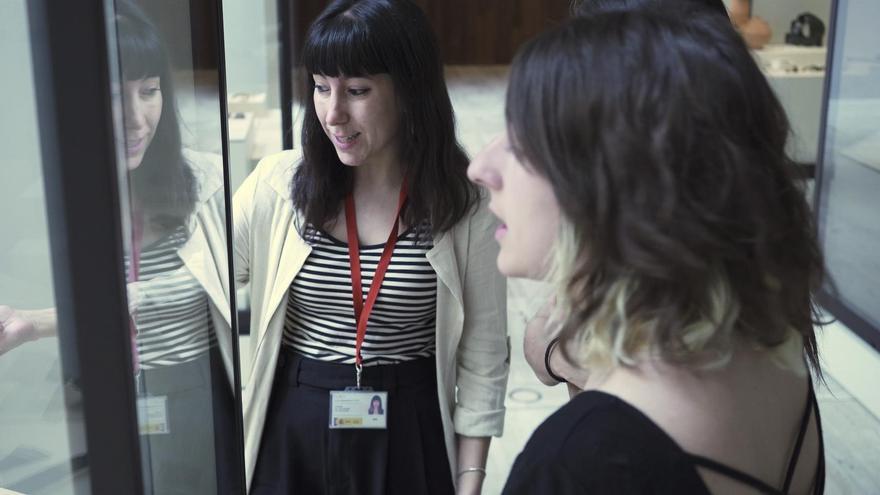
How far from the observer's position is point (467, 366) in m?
1.91

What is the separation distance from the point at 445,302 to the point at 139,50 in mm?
941

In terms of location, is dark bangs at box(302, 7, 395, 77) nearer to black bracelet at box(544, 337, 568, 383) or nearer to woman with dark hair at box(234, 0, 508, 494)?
woman with dark hair at box(234, 0, 508, 494)

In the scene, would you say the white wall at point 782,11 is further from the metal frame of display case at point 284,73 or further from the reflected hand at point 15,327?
the reflected hand at point 15,327

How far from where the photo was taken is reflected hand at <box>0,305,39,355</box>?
0.90 m

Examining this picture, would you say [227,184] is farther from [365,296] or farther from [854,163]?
[854,163]

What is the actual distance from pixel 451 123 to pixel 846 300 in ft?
9.95

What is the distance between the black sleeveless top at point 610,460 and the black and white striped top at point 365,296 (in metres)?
0.92

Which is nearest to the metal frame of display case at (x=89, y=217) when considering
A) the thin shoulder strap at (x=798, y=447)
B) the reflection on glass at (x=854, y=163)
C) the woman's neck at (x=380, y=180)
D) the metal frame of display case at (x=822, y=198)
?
the thin shoulder strap at (x=798, y=447)

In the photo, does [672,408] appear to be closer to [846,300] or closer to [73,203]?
[73,203]

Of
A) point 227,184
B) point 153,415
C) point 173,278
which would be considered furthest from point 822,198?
point 153,415

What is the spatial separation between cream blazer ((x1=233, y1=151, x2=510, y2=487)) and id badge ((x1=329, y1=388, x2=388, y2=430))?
0.12m

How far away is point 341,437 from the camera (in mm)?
1849

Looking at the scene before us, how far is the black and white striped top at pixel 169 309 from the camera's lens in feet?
3.40

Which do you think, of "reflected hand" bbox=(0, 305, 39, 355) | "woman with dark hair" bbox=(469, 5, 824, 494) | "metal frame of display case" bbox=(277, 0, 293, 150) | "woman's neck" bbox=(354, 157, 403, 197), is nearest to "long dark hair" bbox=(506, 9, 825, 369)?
"woman with dark hair" bbox=(469, 5, 824, 494)
